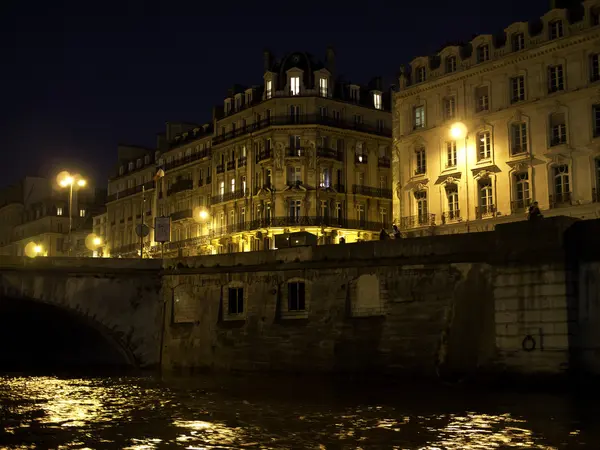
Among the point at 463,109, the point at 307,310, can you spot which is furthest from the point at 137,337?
the point at 463,109

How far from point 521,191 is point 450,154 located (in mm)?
6585

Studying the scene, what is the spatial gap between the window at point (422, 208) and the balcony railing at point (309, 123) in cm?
2192

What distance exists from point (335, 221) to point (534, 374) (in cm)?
4910

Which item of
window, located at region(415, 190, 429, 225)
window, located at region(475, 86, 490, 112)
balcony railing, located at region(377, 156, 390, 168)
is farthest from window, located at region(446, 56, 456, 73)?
balcony railing, located at region(377, 156, 390, 168)

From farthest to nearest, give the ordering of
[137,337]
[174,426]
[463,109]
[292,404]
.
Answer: [463,109], [137,337], [292,404], [174,426]

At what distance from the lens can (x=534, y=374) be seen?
2948 cm

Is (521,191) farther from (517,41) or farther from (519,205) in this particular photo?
(517,41)

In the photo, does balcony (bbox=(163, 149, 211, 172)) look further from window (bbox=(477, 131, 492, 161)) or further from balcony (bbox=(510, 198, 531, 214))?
balcony (bbox=(510, 198, 531, 214))

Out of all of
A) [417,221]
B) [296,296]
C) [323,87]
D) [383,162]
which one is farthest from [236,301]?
[383,162]

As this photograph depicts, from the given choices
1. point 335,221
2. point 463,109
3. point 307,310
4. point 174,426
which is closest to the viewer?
point 174,426

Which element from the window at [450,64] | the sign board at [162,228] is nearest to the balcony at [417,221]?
the window at [450,64]

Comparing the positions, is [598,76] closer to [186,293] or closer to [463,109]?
[463,109]

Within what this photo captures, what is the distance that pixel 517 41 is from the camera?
5344cm

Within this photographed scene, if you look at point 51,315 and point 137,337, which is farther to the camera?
point 51,315
